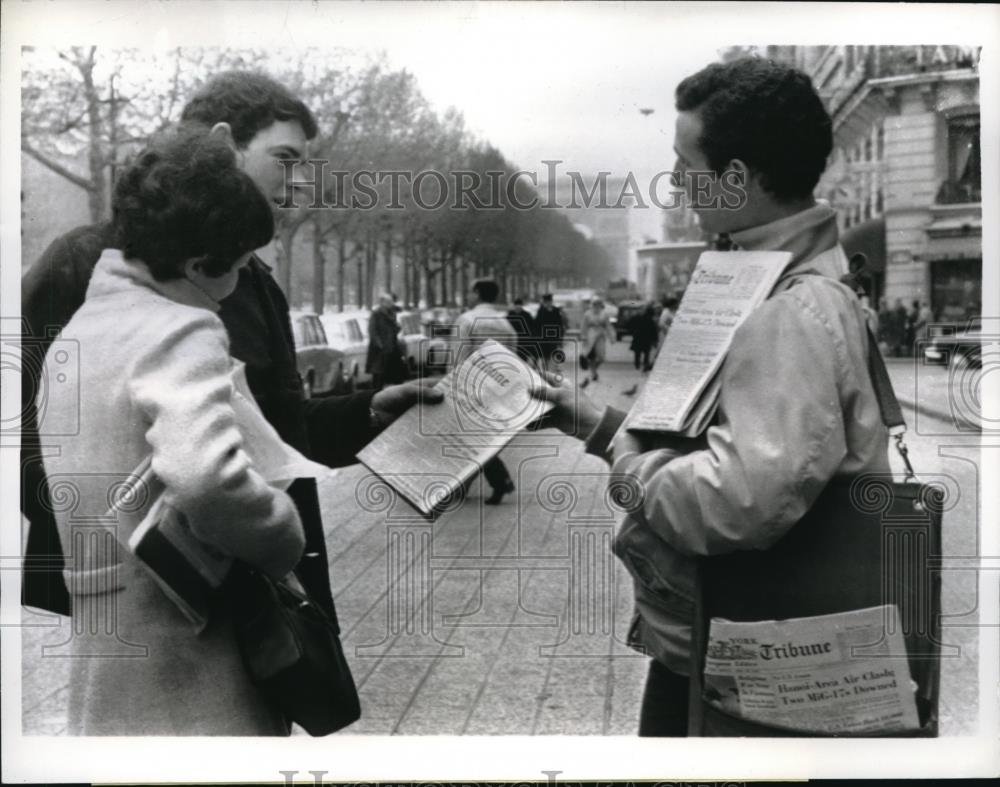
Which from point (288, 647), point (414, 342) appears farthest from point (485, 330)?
→ point (288, 647)

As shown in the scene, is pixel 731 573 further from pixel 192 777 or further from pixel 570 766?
pixel 192 777

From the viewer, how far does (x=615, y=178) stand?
271 cm

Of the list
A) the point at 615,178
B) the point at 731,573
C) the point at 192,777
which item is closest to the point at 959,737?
the point at 731,573

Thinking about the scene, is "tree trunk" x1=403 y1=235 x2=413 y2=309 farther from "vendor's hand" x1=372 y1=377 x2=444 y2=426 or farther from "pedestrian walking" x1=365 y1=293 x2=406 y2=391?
"vendor's hand" x1=372 y1=377 x2=444 y2=426

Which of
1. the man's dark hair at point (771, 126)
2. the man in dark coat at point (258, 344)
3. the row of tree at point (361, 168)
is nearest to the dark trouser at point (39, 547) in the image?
the man in dark coat at point (258, 344)

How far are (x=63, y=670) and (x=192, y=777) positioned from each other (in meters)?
0.39

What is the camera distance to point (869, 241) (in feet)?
8.64

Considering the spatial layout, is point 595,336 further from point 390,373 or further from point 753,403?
point 753,403

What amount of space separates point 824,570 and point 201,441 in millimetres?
1128

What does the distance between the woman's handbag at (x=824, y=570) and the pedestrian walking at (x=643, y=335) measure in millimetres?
585

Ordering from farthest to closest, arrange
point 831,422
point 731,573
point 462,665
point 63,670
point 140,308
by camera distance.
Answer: point 462,665 < point 63,670 < point 140,308 < point 731,573 < point 831,422

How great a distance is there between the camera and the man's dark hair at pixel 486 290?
106 inches

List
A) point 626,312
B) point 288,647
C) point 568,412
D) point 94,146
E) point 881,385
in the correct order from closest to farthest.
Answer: point 881,385
point 288,647
point 568,412
point 94,146
point 626,312

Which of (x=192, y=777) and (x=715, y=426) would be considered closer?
(x=715, y=426)
